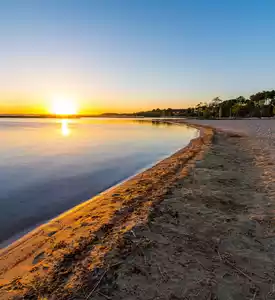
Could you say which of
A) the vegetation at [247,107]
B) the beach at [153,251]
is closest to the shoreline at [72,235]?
the beach at [153,251]

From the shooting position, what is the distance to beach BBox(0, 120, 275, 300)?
113 inches

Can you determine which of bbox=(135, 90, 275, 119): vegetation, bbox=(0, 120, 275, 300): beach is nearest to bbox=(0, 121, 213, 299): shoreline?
bbox=(0, 120, 275, 300): beach

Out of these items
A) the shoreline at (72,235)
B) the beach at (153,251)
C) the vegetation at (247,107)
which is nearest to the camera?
the beach at (153,251)

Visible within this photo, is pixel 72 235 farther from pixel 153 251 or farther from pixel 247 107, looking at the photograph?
pixel 247 107

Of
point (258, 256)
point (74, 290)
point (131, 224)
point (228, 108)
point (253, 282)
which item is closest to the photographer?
point (74, 290)

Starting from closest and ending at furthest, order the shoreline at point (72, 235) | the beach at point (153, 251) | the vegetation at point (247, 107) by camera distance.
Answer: the beach at point (153, 251)
the shoreline at point (72, 235)
the vegetation at point (247, 107)

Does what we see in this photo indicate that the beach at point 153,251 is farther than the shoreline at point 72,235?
No

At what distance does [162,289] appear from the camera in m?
2.84

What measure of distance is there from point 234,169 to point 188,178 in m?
2.62

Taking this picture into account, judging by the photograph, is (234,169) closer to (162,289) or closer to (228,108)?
(162,289)

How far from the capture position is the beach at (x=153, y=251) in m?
2.87

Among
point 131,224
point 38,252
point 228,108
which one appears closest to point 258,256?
point 131,224

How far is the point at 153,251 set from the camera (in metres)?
3.56

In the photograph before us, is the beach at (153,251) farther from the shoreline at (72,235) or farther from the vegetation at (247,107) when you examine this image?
the vegetation at (247,107)
